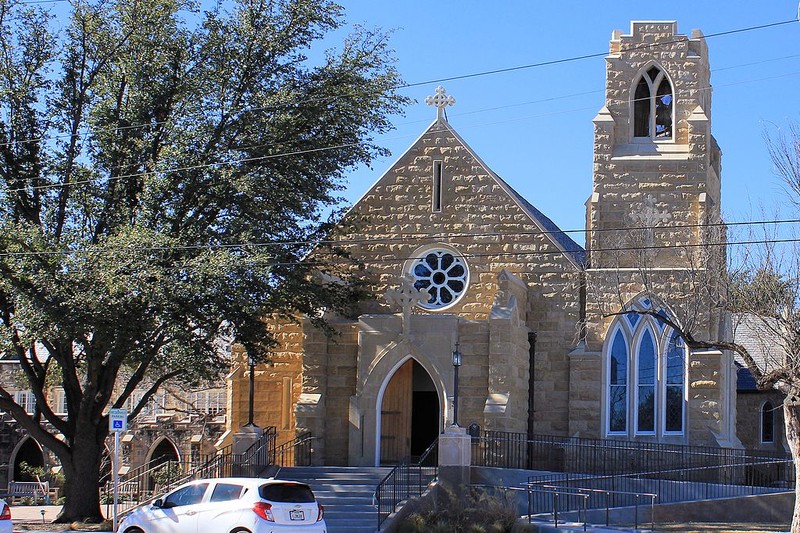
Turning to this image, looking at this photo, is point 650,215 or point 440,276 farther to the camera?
point 440,276

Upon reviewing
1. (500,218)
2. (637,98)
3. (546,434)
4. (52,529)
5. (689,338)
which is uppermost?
(637,98)

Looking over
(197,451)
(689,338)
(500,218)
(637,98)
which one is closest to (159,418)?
(197,451)

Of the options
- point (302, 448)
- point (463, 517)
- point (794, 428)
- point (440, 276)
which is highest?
point (440, 276)

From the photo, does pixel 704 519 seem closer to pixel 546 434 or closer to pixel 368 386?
pixel 546 434

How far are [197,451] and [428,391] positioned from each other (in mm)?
13028

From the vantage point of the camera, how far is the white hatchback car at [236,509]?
61.5 ft

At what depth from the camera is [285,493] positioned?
19188 millimetres

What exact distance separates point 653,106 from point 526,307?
19.3 ft

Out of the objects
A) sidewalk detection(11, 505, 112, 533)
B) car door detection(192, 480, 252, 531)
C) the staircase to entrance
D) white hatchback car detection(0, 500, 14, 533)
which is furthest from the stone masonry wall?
white hatchback car detection(0, 500, 14, 533)

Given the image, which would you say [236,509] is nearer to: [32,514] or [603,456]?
[603,456]

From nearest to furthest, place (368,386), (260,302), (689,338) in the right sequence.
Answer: (689,338)
(260,302)
(368,386)

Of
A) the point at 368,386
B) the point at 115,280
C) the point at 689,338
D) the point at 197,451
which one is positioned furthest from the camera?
the point at 197,451

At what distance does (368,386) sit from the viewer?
93.5 ft

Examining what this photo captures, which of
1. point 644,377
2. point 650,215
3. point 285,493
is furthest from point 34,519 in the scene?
point 650,215
